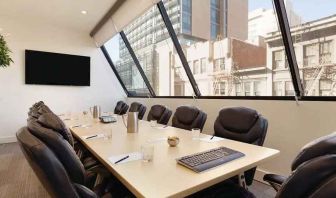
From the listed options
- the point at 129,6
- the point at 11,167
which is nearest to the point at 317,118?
the point at 129,6

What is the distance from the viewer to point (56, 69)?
579 centimetres

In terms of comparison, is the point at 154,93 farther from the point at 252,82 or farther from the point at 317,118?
the point at 317,118

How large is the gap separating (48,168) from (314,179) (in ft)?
3.19

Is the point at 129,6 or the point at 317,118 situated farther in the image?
the point at 129,6

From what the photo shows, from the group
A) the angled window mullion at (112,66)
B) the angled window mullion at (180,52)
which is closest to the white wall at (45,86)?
the angled window mullion at (112,66)

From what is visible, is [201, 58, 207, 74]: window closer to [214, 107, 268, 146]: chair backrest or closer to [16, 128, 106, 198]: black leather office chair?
[214, 107, 268, 146]: chair backrest

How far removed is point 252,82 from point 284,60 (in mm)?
550

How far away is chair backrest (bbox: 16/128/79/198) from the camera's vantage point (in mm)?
883

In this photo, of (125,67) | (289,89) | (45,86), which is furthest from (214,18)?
(45,86)

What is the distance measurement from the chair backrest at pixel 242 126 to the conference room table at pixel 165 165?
25 cm

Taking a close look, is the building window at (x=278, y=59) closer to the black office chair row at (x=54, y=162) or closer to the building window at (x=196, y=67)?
the building window at (x=196, y=67)

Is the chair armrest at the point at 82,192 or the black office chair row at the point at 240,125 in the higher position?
the black office chair row at the point at 240,125

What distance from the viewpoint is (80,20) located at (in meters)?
5.45

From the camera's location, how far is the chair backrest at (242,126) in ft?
6.42
